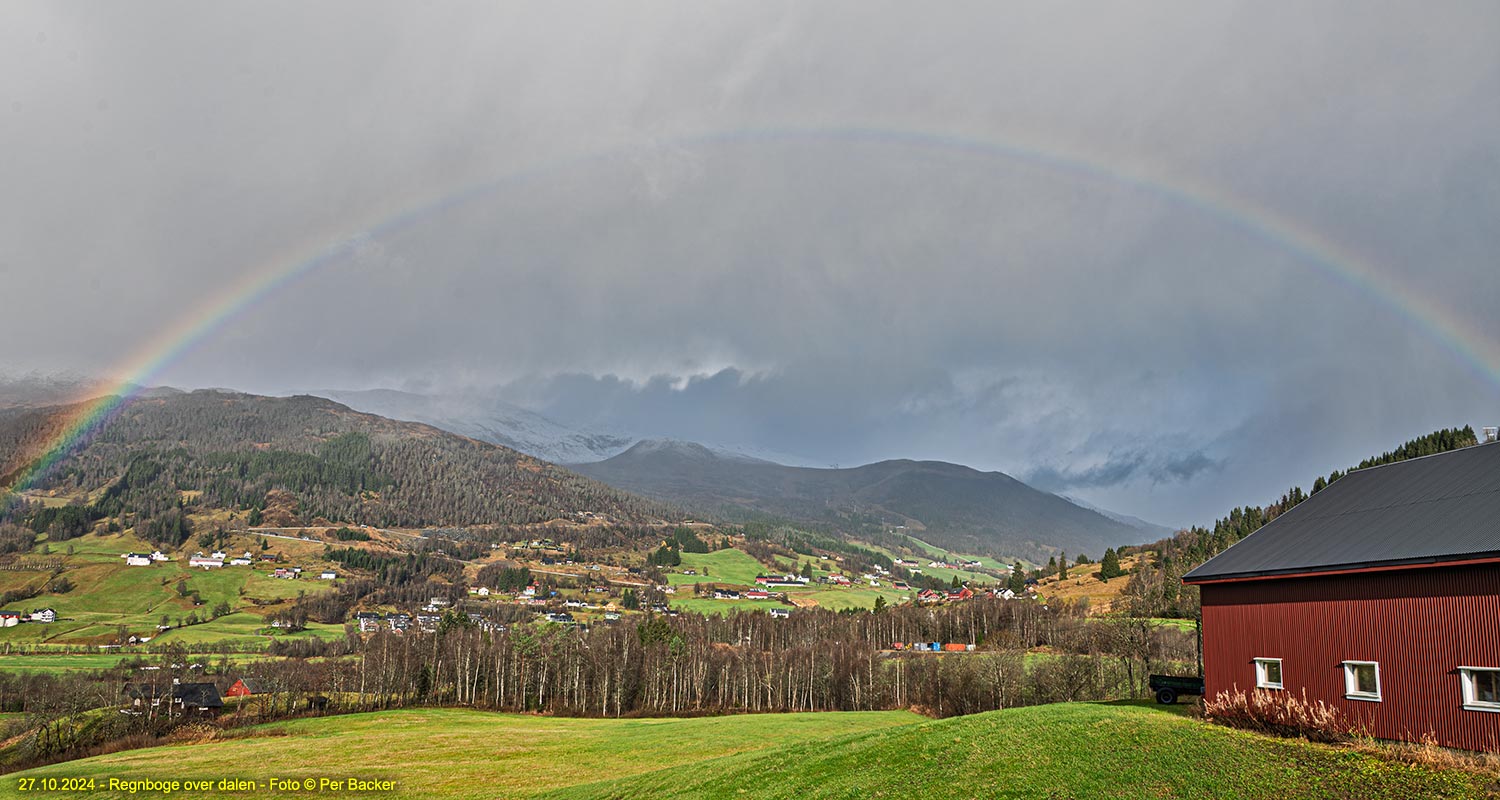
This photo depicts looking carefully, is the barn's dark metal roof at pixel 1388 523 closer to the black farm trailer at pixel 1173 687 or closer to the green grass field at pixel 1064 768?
the black farm trailer at pixel 1173 687

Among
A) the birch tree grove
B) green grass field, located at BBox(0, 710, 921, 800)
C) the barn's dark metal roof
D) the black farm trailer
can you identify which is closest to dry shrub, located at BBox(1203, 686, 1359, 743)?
the barn's dark metal roof

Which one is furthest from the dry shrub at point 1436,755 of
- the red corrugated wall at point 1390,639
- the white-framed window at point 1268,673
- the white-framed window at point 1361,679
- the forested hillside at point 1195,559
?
the forested hillside at point 1195,559

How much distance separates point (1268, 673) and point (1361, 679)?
374cm

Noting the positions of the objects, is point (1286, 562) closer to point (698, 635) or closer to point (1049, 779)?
point (1049, 779)

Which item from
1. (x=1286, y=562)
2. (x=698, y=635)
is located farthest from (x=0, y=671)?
(x=1286, y=562)

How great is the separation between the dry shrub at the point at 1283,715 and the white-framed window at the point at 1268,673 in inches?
11.8

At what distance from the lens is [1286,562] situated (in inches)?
1212

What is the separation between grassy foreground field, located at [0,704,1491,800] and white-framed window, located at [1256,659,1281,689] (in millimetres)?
3958

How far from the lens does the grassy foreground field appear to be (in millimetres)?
20938

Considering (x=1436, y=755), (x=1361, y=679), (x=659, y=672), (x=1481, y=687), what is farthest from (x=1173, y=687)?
(x=659, y=672)

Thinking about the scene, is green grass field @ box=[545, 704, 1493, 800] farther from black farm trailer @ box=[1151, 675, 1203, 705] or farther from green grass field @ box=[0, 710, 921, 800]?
green grass field @ box=[0, 710, 921, 800]

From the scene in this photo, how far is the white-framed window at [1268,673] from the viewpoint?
98.5 ft

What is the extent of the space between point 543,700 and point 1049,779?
359ft

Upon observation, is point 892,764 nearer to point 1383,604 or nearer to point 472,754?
point 1383,604
